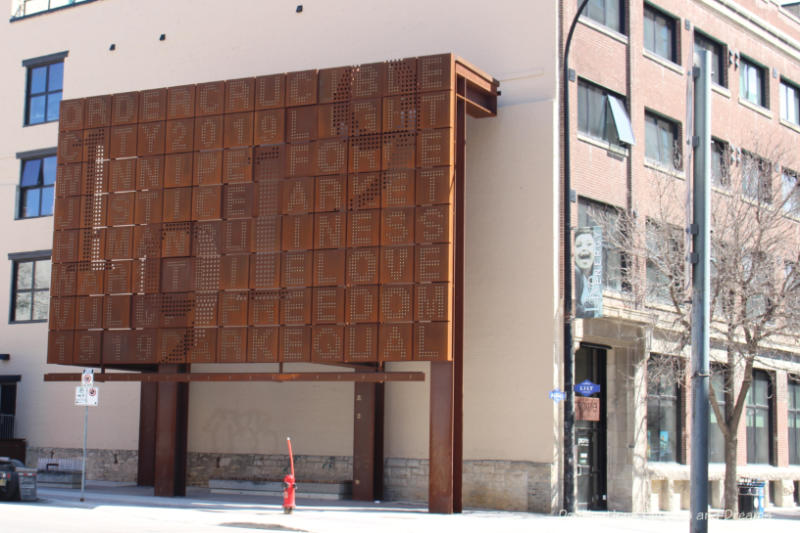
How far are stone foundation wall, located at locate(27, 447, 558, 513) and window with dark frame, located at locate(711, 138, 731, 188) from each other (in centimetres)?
1019

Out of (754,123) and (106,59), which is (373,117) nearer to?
(106,59)

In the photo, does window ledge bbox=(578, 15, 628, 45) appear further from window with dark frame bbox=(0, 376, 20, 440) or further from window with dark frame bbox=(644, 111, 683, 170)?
window with dark frame bbox=(0, 376, 20, 440)

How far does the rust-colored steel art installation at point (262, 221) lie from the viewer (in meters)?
22.6

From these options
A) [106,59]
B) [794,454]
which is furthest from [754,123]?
[106,59]

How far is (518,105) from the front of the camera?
25312 millimetres

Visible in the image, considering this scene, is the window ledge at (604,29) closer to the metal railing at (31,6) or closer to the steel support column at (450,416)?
the steel support column at (450,416)

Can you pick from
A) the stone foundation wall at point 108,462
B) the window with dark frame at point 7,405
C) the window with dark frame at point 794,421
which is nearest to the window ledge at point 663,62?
the window with dark frame at point 794,421

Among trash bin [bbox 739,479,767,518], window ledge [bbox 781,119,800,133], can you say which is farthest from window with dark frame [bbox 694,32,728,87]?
trash bin [bbox 739,479,767,518]

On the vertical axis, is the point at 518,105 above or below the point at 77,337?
above

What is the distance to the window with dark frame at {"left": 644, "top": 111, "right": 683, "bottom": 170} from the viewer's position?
94.8ft

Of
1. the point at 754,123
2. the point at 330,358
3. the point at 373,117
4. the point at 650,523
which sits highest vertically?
the point at 754,123

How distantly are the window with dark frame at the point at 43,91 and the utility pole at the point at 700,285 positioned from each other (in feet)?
88.3

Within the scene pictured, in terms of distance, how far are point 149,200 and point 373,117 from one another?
620 cm

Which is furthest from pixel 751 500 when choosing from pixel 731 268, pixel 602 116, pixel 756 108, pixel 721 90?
pixel 756 108
